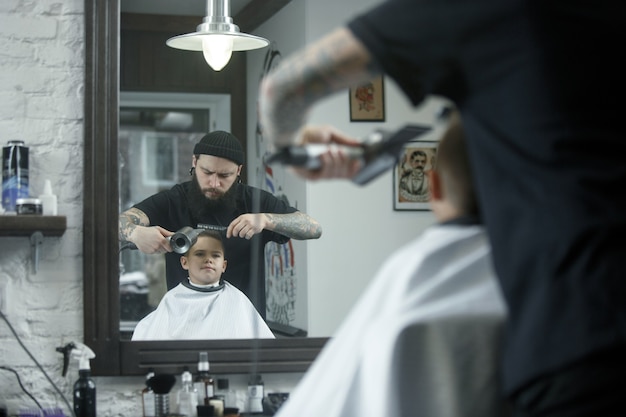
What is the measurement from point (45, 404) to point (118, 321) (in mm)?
354

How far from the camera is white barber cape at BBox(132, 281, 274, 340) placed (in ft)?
9.75

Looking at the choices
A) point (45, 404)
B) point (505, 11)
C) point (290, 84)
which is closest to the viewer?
point (505, 11)

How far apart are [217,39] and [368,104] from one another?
0.56 meters

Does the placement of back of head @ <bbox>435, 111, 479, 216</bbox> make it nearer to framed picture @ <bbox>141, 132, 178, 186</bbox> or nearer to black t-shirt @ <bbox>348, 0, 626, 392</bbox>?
black t-shirt @ <bbox>348, 0, 626, 392</bbox>

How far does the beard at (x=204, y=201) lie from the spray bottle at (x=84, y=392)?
0.58 metres

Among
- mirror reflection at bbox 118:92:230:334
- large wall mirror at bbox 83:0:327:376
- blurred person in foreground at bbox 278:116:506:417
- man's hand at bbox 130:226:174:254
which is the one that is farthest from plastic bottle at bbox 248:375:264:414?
blurred person in foreground at bbox 278:116:506:417

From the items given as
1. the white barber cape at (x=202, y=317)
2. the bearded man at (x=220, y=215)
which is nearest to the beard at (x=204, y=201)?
the bearded man at (x=220, y=215)

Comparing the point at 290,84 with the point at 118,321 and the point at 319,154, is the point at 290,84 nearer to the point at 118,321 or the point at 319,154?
the point at 319,154

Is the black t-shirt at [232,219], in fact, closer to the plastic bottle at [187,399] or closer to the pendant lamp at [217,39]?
the plastic bottle at [187,399]

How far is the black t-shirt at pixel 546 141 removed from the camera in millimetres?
1118

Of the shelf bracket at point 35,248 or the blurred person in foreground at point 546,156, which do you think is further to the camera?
the shelf bracket at point 35,248

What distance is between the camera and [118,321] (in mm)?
2959

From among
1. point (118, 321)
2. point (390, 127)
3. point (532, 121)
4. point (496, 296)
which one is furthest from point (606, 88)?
point (118, 321)

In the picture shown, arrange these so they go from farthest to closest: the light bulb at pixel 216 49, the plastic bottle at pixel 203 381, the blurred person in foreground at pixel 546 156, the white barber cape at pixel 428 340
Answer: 1. the light bulb at pixel 216 49
2. the plastic bottle at pixel 203 381
3. the white barber cape at pixel 428 340
4. the blurred person in foreground at pixel 546 156
